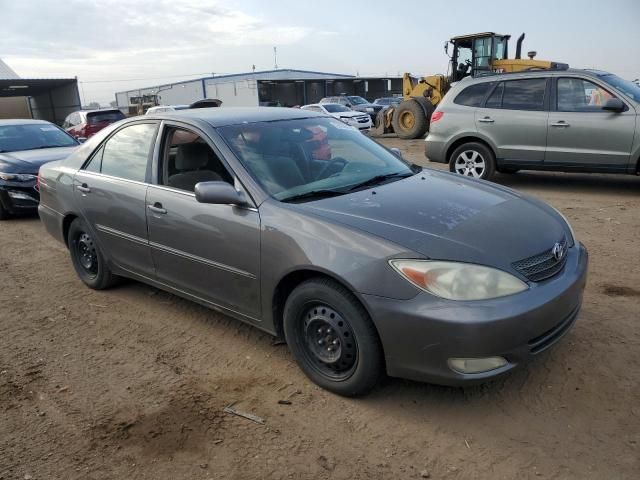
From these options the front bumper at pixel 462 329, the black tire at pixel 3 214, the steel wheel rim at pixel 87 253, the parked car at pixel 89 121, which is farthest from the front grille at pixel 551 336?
the parked car at pixel 89 121

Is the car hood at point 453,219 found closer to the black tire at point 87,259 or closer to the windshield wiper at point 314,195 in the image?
the windshield wiper at point 314,195

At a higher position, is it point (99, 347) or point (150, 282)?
point (150, 282)

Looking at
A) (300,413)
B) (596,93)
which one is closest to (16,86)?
(596,93)

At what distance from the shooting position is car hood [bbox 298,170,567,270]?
2.70 m

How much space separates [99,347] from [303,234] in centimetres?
194

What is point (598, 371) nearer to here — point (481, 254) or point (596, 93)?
point (481, 254)

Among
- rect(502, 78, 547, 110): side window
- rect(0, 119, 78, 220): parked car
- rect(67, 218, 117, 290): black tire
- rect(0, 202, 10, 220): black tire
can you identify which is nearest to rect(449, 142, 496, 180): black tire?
rect(502, 78, 547, 110): side window

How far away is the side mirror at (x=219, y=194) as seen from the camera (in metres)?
3.19

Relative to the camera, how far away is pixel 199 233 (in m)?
3.49

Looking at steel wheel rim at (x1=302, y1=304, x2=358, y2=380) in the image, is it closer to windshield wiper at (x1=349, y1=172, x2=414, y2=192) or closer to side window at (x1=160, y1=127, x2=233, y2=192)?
windshield wiper at (x1=349, y1=172, x2=414, y2=192)

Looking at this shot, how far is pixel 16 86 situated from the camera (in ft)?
98.9

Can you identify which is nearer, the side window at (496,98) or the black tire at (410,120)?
the side window at (496,98)

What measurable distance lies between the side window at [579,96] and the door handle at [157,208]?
20.9 ft

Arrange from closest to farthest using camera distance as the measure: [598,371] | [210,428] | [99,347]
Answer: [210,428]
[598,371]
[99,347]
